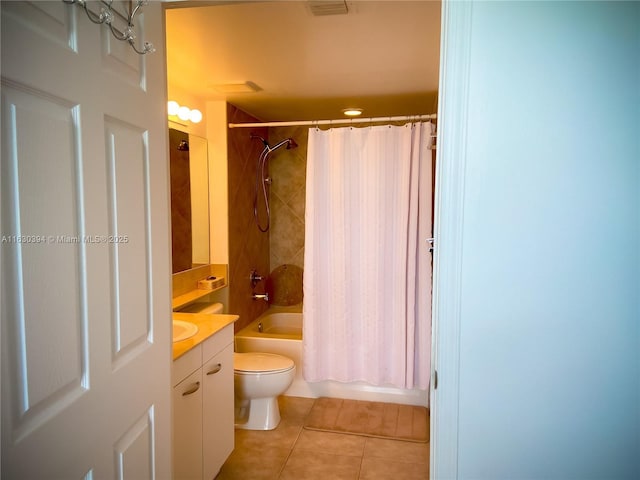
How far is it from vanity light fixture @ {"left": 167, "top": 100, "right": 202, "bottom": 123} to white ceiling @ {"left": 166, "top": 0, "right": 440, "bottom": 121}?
0.51 ft

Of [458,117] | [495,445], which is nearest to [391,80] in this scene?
[458,117]

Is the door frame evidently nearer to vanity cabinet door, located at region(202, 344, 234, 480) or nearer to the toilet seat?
vanity cabinet door, located at region(202, 344, 234, 480)

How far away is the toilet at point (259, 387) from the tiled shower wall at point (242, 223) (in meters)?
0.71

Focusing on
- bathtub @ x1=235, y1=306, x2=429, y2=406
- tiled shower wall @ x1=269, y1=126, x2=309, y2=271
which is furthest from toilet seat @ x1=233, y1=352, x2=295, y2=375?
tiled shower wall @ x1=269, y1=126, x2=309, y2=271

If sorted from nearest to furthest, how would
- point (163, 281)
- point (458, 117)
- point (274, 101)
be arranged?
point (458, 117), point (163, 281), point (274, 101)

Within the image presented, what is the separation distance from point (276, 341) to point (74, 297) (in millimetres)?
2472

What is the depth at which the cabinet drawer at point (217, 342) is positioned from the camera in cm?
192

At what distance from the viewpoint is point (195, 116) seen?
9.49 ft

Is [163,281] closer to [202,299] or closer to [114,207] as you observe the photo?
[114,207]

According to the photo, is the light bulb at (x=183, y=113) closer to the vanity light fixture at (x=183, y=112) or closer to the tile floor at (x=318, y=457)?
the vanity light fixture at (x=183, y=112)

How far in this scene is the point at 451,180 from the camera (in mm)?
1063

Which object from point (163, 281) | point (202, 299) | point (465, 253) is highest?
point (465, 253)

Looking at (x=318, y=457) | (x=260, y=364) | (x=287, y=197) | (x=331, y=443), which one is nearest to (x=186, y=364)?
(x=260, y=364)

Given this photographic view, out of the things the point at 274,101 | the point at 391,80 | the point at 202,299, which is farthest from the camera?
the point at 274,101
